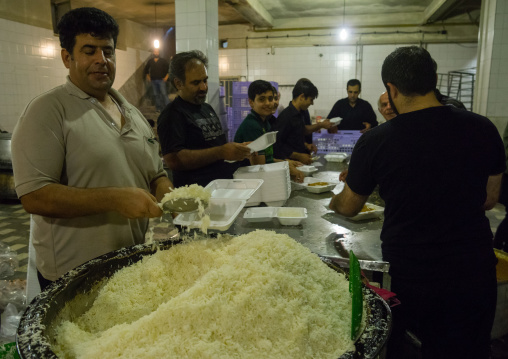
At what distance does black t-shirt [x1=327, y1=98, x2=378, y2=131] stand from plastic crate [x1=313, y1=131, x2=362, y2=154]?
3.54 feet

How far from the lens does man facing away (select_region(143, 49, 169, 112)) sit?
10039 mm

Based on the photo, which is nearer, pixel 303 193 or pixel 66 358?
pixel 66 358

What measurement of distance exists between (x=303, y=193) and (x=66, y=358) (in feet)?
8.28

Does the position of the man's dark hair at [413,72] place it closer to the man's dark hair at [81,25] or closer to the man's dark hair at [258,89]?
the man's dark hair at [81,25]

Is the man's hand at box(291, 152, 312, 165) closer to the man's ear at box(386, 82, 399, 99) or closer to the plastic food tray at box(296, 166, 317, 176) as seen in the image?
the plastic food tray at box(296, 166, 317, 176)

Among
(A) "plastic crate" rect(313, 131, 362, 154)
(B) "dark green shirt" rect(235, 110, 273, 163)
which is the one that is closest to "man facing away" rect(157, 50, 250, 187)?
(B) "dark green shirt" rect(235, 110, 273, 163)

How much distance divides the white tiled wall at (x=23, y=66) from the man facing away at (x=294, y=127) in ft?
17.1

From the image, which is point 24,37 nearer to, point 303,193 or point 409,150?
point 303,193

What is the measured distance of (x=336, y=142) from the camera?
593 cm

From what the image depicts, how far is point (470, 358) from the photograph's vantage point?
1.68 m

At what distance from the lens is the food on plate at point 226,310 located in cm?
84

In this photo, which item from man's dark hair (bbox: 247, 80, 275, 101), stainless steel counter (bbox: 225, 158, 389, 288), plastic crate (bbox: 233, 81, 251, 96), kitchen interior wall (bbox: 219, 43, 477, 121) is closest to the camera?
stainless steel counter (bbox: 225, 158, 389, 288)

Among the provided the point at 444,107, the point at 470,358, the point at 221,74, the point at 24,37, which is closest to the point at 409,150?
the point at 444,107

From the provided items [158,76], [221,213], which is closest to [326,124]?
[221,213]
